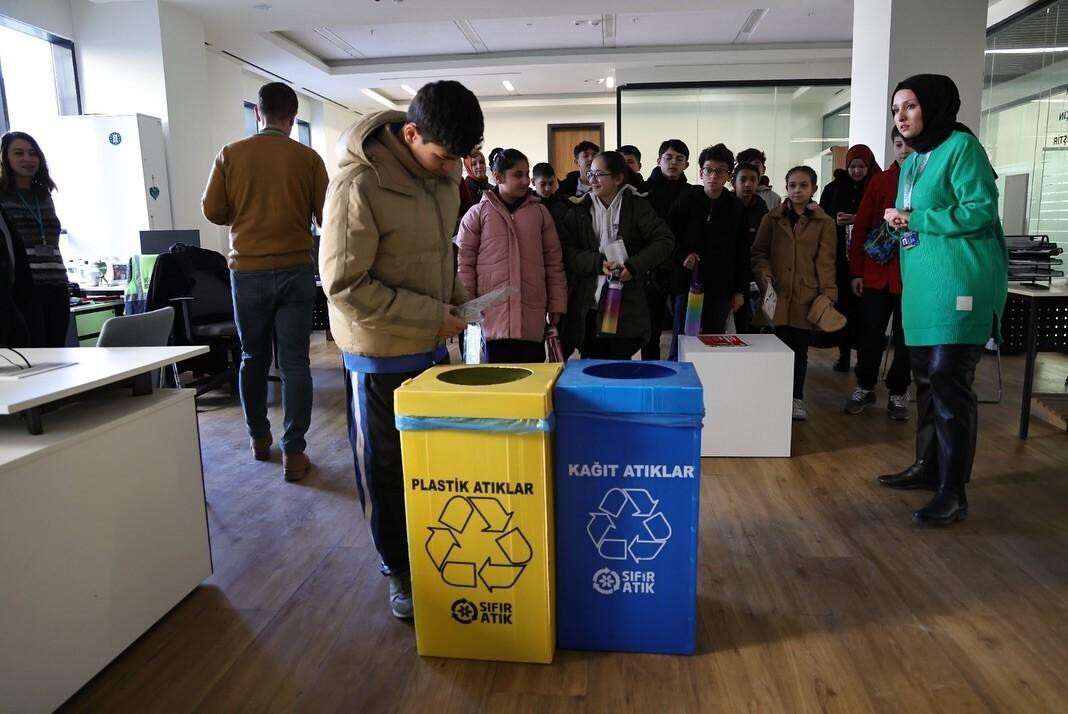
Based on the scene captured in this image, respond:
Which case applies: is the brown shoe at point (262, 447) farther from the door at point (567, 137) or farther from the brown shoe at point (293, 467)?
the door at point (567, 137)

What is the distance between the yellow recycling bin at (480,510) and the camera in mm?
1512

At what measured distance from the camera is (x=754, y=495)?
2.71 meters

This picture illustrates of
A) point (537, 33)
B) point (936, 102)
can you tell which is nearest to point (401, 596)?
point (936, 102)

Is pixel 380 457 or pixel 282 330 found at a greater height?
pixel 282 330

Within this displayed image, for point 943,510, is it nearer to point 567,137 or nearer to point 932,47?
point 932,47

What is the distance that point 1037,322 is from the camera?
3291mm

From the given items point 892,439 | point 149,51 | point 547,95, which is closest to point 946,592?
point 892,439

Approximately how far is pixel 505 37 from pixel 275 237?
5.95m

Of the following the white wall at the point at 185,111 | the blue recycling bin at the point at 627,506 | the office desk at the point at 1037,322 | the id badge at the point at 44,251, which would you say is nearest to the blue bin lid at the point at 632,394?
the blue recycling bin at the point at 627,506

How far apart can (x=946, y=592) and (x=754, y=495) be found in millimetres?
808

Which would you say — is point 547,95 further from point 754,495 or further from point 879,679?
point 879,679

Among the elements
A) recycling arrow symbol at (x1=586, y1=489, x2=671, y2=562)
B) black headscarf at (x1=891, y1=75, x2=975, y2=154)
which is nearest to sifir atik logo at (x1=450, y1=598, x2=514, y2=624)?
recycling arrow symbol at (x1=586, y1=489, x2=671, y2=562)

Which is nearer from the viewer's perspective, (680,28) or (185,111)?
(185,111)

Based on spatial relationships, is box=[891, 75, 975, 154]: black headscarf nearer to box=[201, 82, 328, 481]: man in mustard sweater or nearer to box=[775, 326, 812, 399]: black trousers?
box=[775, 326, 812, 399]: black trousers
